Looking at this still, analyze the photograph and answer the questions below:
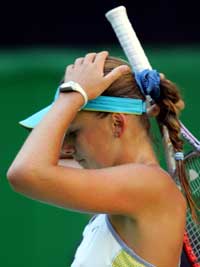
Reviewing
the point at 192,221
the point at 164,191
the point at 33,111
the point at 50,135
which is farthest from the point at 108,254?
the point at 33,111

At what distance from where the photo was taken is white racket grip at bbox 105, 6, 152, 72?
9.72 ft

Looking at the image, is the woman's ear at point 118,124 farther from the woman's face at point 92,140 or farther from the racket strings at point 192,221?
the racket strings at point 192,221

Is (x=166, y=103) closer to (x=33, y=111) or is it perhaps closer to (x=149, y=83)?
(x=149, y=83)

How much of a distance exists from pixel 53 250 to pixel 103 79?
9.54 feet

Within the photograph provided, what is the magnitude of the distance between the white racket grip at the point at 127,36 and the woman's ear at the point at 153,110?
5.2 inches

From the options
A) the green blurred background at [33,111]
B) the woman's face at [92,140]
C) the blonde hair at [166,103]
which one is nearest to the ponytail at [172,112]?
the blonde hair at [166,103]

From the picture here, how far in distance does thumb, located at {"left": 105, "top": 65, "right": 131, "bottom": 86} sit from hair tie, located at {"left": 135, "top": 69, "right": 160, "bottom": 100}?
0.05 metres

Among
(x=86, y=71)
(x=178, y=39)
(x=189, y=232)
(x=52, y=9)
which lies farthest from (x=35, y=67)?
(x=86, y=71)

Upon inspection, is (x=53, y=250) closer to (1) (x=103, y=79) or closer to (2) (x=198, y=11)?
(2) (x=198, y=11)

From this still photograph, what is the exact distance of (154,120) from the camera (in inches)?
120

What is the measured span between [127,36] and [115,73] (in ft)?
0.62

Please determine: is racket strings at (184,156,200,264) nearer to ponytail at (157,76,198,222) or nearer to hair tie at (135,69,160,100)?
ponytail at (157,76,198,222)

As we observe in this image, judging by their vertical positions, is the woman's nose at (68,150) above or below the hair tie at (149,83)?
below

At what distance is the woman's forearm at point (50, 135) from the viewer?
8.81ft
